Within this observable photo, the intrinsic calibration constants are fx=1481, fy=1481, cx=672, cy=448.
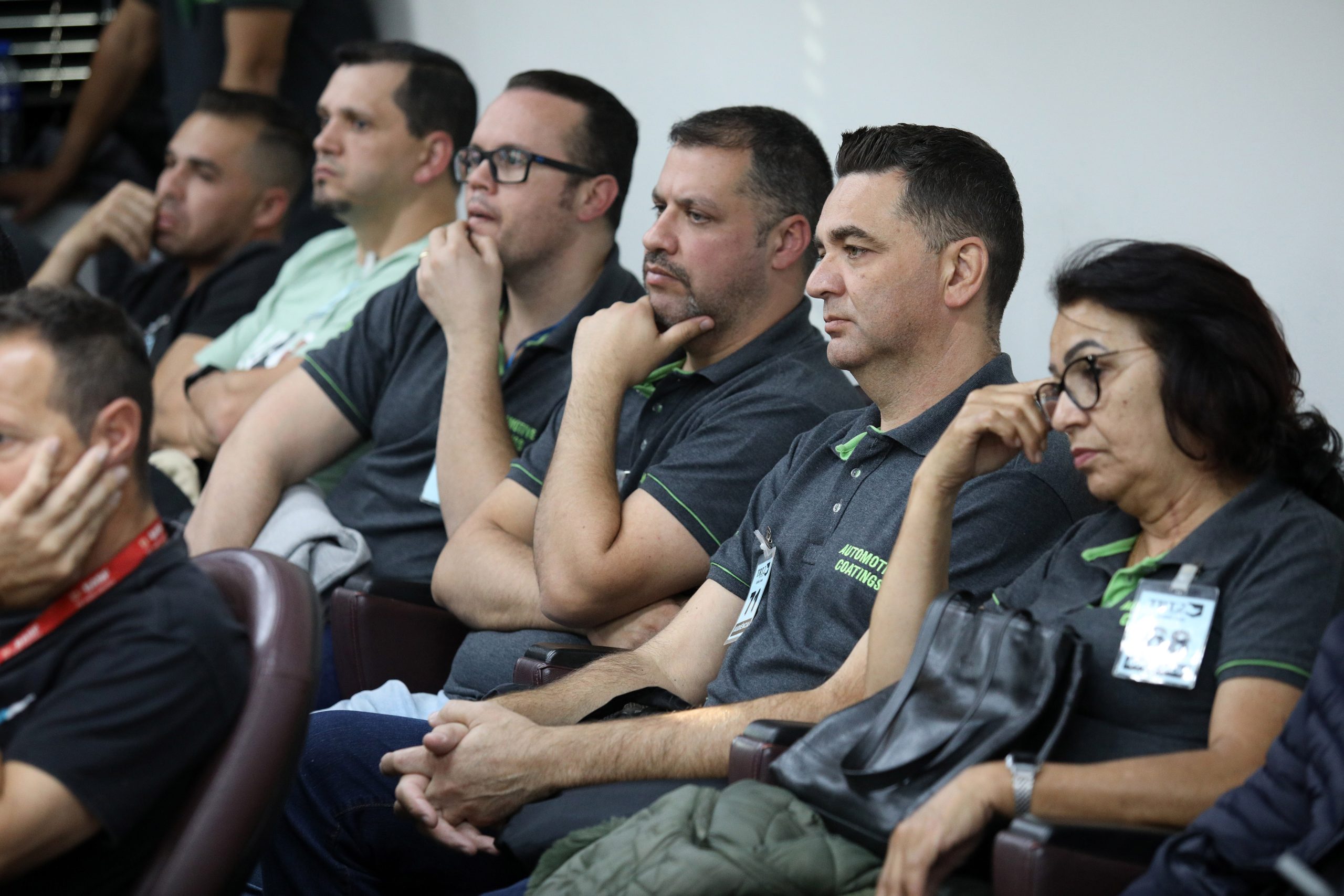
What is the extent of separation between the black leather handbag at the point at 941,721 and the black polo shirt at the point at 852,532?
10.6 inches

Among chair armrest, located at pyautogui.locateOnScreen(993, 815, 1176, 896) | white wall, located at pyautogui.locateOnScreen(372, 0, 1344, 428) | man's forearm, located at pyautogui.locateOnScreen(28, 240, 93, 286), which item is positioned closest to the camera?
chair armrest, located at pyautogui.locateOnScreen(993, 815, 1176, 896)

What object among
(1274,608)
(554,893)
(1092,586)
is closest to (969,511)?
(1092,586)

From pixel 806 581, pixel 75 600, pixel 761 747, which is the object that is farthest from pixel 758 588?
pixel 75 600

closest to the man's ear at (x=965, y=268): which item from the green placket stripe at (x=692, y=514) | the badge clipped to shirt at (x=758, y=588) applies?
the badge clipped to shirt at (x=758, y=588)

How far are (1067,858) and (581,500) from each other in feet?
4.20

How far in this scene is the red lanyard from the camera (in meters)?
1.66

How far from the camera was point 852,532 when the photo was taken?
7.38 feet

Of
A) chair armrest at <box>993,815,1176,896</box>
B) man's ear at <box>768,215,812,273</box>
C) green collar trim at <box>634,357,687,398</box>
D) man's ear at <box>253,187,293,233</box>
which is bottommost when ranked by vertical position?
man's ear at <box>253,187,293,233</box>

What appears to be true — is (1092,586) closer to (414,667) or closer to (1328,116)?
(1328,116)

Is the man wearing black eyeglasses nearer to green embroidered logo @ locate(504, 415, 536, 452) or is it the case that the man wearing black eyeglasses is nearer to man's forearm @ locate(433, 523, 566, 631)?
green embroidered logo @ locate(504, 415, 536, 452)

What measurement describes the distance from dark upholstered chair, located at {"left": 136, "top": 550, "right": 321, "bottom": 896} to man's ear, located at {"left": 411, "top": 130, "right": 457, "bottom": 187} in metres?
2.39

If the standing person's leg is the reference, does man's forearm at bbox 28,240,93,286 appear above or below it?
above

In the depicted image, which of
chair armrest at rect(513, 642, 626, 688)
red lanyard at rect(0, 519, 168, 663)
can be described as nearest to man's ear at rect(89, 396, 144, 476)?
red lanyard at rect(0, 519, 168, 663)

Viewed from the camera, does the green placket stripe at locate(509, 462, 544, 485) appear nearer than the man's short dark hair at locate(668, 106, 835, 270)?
No
